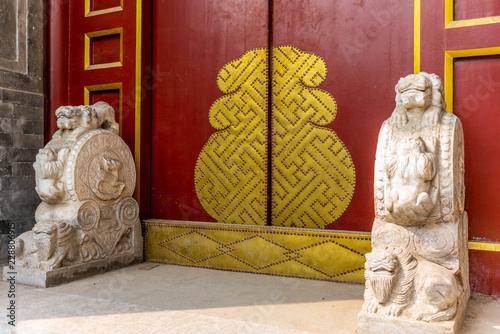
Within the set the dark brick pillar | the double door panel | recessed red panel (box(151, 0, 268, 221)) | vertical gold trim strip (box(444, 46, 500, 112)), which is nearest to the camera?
vertical gold trim strip (box(444, 46, 500, 112))

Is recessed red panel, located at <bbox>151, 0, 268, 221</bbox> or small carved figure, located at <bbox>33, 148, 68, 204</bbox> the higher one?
recessed red panel, located at <bbox>151, 0, 268, 221</bbox>

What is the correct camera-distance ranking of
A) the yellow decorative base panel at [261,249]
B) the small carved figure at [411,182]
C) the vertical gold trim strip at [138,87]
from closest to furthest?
the small carved figure at [411,182] < the yellow decorative base panel at [261,249] < the vertical gold trim strip at [138,87]

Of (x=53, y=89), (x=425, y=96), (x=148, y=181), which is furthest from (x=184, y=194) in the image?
(x=425, y=96)

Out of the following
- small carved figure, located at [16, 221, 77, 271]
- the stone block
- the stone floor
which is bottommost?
the stone floor

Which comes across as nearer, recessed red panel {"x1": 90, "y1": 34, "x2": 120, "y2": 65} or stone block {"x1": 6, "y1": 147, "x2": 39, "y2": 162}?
stone block {"x1": 6, "y1": 147, "x2": 39, "y2": 162}

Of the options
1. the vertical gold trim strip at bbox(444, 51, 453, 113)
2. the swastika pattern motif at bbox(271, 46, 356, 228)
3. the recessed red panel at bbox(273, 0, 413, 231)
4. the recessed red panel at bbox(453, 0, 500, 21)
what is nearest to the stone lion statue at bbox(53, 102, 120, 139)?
the swastika pattern motif at bbox(271, 46, 356, 228)

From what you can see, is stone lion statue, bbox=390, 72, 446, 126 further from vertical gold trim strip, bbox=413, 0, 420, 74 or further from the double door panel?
the double door panel

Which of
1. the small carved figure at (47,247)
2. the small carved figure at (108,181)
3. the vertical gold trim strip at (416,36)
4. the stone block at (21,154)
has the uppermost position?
the vertical gold trim strip at (416,36)

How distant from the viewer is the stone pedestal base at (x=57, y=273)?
3.57m

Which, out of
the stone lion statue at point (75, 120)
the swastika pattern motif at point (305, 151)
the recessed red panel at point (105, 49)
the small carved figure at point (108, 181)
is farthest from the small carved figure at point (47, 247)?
the recessed red panel at point (105, 49)

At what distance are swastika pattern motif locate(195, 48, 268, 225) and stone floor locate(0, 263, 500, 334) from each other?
2.43ft

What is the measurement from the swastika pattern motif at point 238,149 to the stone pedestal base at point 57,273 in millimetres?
1192

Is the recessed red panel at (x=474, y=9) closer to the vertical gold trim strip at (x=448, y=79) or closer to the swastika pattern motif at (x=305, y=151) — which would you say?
the vertical gold trim strip at (x=448, y=79)

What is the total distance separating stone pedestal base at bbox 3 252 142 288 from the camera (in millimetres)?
3574
